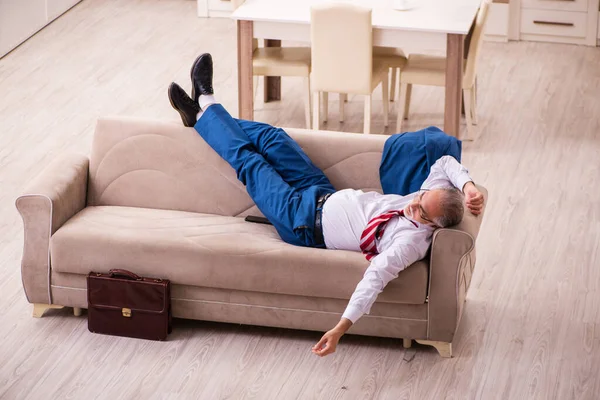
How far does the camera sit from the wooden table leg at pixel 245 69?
5320 millimetres

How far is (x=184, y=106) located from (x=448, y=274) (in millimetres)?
1309

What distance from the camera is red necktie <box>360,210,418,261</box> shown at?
350cm

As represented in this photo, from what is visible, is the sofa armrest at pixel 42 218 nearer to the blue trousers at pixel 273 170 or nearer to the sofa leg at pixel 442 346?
the blue trousers at pixel 273 170

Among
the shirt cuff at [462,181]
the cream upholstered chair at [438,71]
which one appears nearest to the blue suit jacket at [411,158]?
the shirt cuff at [462,181]

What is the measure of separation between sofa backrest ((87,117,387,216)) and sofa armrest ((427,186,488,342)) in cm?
54

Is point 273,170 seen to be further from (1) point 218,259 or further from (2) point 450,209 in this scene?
(2) point 450,209

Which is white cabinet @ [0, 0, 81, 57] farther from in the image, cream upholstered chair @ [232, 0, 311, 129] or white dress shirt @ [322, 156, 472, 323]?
white dress shirt @ [322, 156, 472, 323]

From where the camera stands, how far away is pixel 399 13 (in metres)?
5.31

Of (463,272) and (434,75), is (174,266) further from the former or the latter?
(434,75)

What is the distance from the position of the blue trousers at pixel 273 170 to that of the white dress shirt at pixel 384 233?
0.30 feet

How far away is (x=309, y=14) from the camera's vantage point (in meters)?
5.29

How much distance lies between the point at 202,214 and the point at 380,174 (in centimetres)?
71

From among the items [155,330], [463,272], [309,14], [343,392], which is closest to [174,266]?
[155,330]

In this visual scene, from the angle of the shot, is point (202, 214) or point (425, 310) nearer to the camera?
point (425, 310)
